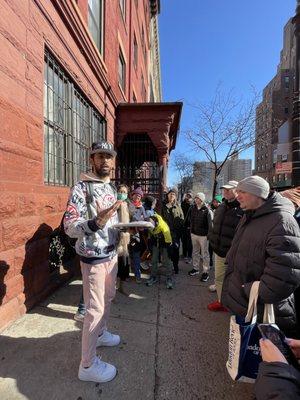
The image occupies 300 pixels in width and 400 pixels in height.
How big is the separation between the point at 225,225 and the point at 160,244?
62.7 inches

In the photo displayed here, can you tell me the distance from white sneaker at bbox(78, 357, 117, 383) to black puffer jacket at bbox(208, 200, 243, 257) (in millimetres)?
2152

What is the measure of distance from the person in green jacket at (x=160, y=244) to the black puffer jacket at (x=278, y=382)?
3.59 meters

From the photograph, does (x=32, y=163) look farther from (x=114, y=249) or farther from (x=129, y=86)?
(x=129, y=86)

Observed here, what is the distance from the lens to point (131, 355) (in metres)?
2.92

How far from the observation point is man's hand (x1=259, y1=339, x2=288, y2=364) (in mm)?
1552

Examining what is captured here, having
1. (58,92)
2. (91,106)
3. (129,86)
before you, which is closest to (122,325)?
(58,92)

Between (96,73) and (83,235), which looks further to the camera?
(96,73)

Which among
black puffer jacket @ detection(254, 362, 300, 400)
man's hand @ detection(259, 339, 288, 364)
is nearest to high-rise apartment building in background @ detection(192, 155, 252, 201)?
man's hand @ detection(259, 339, 288, 364)

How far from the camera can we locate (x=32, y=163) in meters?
3.74

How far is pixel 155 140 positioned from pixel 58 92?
4.25 m

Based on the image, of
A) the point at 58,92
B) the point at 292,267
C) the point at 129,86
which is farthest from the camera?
the point at 129,86

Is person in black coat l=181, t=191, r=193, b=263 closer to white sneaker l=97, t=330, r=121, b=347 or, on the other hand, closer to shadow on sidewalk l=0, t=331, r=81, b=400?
white sneaker l=97, t=330, r=121, b=347

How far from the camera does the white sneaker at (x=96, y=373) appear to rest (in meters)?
2.44

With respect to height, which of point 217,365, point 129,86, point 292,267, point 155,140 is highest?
point 129,86
